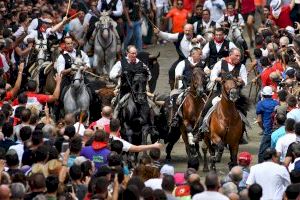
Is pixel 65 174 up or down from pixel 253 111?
up

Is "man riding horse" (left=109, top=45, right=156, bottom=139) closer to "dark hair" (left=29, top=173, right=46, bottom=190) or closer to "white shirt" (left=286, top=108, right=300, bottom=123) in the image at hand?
"white shirt" (left=286, top=108, right=300, bottom=123)

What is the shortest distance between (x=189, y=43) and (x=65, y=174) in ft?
40.0

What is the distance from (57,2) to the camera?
43688 mm

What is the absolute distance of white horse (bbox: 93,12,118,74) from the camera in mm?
37250

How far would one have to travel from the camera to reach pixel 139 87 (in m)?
28.8

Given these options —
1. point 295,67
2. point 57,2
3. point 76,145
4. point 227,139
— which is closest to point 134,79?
point 227,139

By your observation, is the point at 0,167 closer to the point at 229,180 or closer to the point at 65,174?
the point at 65,174

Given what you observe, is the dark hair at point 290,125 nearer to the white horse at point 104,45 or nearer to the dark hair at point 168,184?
the dark hair at point 168,184

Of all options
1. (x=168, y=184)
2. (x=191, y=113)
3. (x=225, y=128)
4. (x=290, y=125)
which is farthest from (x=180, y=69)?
(x=168, y=184)

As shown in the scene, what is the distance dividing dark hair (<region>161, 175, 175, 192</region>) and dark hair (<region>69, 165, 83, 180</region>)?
1.20 m

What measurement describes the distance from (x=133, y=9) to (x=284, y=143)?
53.3ft

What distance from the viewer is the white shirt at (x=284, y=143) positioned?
24644 mm

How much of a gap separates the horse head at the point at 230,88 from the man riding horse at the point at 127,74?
159 centimetres

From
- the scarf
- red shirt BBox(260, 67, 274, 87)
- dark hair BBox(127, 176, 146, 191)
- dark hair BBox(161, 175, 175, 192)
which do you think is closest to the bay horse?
red shirt BBox(260, 67, 274, 87)
